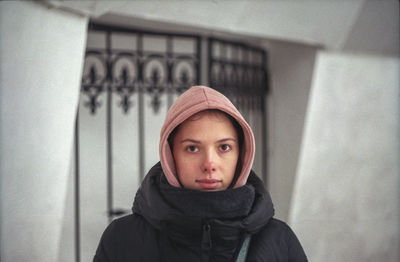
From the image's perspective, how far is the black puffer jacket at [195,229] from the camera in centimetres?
153

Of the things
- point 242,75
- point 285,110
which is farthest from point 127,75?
point 285,110

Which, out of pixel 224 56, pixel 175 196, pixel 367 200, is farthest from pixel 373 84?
pixel 175 196

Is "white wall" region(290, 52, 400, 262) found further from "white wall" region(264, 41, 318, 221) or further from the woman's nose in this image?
the woman's nose

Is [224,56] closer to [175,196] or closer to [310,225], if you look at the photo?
[310,225]

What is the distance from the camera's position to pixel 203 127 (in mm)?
1597

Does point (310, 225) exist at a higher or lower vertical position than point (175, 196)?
lower

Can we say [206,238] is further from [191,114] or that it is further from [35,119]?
[35,119]

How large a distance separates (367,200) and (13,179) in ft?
9.98

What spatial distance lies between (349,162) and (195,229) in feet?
8.97

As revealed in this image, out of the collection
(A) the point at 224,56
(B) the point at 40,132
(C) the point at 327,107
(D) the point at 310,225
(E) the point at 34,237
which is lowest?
(D) the point at 310,225

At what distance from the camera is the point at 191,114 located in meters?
1.58

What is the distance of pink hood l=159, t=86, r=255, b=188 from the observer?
1579 millimetres

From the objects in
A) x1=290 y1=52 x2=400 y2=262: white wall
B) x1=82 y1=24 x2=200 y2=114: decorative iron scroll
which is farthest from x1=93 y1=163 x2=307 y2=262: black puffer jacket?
x1=290 y1=52 x2=400 y2=262: white wall

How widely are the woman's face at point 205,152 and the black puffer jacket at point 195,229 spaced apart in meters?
0.06
